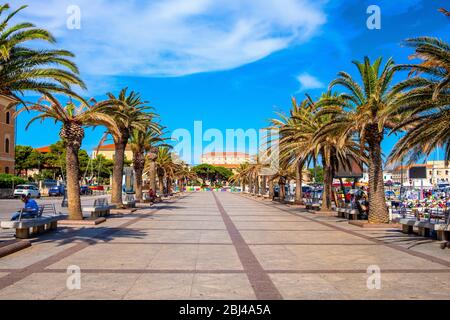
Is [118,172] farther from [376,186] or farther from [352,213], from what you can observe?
[376,186]

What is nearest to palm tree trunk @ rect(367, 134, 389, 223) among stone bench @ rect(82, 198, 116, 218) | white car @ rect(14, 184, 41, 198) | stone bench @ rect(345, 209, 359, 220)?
stone bench @ rect(345, 209, 359, 220)

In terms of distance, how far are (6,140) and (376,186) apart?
55821 mm

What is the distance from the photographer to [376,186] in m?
17.7

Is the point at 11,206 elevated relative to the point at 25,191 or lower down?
lower down

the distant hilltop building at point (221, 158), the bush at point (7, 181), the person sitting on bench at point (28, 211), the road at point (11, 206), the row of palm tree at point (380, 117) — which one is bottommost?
the road at point (11, 206)

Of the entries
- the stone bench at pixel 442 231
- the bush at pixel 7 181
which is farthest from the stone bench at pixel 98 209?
the bush at pixel 7 181

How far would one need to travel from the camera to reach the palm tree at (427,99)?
Result: 11368 millimetres

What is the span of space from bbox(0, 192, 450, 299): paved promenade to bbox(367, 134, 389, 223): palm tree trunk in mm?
2670

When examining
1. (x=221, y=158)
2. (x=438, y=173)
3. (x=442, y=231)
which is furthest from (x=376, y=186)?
(x=221, y=158)

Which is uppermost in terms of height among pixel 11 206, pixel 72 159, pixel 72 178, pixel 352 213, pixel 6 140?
pixel 6 140

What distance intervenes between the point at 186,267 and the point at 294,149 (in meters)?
19.6

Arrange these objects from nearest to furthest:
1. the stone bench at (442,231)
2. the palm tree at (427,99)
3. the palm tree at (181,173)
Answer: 1. the palm tree at (427,99)
2. the stone bench at (442,231)
3. the palm tree at (181,173)

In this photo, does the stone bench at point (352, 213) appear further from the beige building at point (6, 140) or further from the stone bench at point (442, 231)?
the beige building at point (6, 140)
